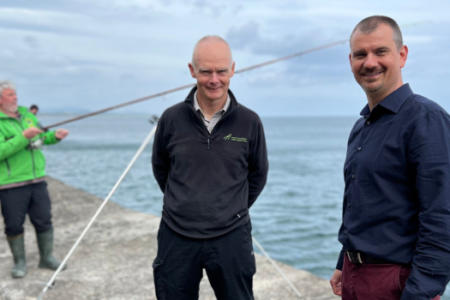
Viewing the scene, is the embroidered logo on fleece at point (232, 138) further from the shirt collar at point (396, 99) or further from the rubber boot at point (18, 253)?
the rubber boot at point (18, 253)

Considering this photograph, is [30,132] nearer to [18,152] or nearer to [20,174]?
[18,152]

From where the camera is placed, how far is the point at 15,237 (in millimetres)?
5047

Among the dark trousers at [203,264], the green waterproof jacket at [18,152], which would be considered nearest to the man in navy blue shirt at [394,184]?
the dark trousers at [203,264]

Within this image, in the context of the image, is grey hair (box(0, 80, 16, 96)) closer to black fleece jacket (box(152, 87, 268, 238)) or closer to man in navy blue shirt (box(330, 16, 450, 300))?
black fleece jacket (box(152, 87, 268, 238))

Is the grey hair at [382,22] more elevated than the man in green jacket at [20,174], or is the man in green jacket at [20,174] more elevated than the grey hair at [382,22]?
the grey hair at [382,22]

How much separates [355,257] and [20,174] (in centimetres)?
402

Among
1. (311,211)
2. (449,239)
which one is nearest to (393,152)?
(449,239)

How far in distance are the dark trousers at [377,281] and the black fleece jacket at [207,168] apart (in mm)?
871

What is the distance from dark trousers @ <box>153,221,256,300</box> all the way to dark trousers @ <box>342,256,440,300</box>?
82cm

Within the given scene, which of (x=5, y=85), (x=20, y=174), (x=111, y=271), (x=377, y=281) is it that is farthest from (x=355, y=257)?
(x=5, y=85)

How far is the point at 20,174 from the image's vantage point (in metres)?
4.86

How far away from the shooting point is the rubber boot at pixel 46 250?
205 inches

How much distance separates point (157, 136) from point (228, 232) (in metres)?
0.79

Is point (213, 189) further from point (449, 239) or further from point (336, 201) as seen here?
point (336, 201)
